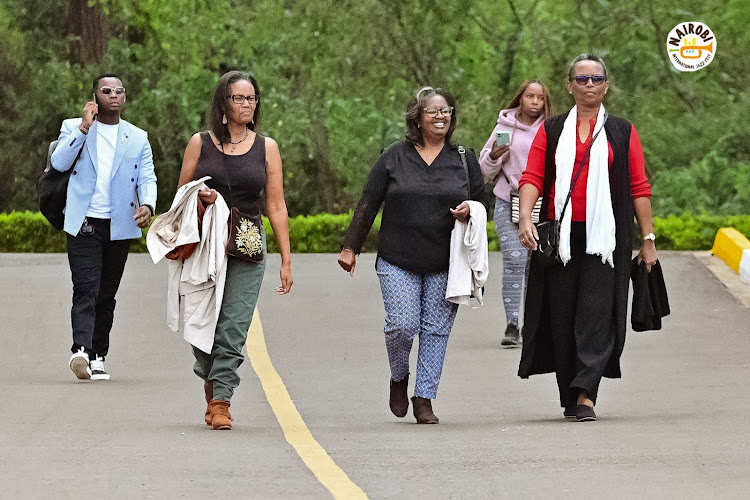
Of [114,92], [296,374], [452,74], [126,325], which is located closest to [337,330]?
[126,325]

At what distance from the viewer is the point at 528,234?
9.42 meters

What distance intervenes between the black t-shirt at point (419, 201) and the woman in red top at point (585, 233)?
371mm

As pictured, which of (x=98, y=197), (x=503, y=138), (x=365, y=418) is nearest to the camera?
(x=365, y=418)

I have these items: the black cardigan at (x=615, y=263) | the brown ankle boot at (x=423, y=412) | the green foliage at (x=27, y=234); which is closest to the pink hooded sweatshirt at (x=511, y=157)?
the black cardigan at (x=615, y=263)

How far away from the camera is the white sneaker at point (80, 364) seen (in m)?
11.5

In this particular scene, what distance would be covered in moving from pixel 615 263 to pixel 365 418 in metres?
1.59

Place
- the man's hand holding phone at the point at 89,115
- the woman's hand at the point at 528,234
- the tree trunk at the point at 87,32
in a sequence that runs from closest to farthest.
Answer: the woman's hand at the point at 528,234 → the man's hand holding phone at the point at 89,115 → the tree trunk at the point at 87,32

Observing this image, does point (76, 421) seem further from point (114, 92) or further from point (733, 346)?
point (733, 346)

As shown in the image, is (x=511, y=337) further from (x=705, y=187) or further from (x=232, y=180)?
(x=705, y=187)

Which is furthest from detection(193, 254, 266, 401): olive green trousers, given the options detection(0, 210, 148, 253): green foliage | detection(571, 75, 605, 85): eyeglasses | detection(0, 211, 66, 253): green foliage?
detection(0, 211, 66, 253): green foliage

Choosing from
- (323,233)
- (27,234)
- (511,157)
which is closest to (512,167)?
(511,157)

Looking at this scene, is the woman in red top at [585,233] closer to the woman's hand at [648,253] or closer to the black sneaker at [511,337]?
the woman's hand at [648,253]

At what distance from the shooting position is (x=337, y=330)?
14.9 meters

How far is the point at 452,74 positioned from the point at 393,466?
955 inches
